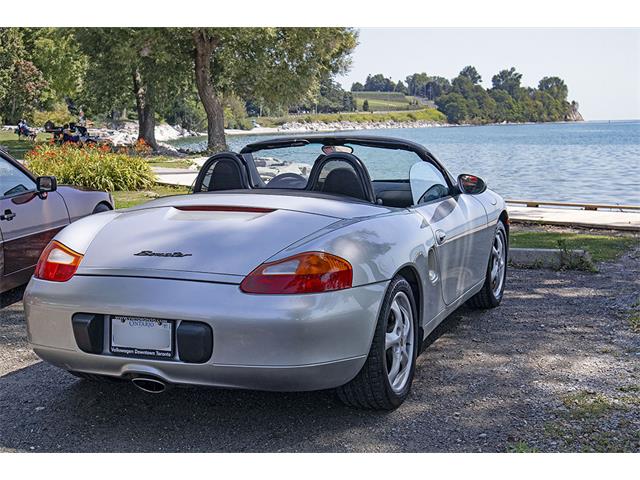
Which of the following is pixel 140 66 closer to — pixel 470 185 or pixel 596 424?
pixel 470 185

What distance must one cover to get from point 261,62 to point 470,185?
29219mm

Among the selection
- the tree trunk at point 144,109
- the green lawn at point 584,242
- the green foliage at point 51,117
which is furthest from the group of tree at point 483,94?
the green lawn at point 584,242

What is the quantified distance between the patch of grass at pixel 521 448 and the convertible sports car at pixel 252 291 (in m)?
0.70

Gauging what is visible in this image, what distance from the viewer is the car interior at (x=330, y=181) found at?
4648 millimetres

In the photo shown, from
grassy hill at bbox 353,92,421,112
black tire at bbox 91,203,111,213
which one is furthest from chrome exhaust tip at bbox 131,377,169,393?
grassy hill at bbox 353,92,421,112

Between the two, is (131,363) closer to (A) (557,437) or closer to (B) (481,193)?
(A) (557,437)

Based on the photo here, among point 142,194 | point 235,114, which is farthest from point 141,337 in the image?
point 235,114

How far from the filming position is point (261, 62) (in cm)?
3388

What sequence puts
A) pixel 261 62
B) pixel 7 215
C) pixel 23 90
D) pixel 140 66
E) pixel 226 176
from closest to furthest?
pixel 226 176
pixel 7 215
pixel 261 62
pixel 140 66
pixel 23 90

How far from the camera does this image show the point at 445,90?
9156 centimetres

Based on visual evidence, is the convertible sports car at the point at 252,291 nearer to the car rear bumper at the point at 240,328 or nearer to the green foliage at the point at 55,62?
the car rear bumper at the point at 240,328

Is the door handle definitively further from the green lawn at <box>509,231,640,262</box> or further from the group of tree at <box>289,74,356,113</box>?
the group of tree at <box>289,74,356,113</box>

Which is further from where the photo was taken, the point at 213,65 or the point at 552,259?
the point at 213,65
